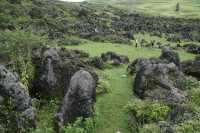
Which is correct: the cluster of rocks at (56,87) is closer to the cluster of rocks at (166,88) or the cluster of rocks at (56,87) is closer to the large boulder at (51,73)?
the large boulder at (51,73)

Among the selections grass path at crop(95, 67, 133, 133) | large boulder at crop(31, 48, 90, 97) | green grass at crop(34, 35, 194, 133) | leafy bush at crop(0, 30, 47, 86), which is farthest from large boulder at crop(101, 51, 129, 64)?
large boulder at crop(31, 48, 90, 97)

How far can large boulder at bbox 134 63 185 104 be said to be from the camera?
2608 cm

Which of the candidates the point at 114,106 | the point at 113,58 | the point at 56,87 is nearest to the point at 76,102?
the point at 56,87

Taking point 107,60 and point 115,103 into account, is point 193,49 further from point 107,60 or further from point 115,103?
point 115,103

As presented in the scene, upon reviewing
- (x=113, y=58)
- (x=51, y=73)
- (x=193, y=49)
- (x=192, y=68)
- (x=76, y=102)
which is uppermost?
(x=51, y=73)

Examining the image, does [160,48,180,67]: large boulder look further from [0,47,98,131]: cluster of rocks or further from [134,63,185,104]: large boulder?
[0,47,98,131]: cluster of rocks

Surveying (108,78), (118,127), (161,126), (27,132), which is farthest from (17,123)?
(108,78)

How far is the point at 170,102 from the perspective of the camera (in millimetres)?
25172

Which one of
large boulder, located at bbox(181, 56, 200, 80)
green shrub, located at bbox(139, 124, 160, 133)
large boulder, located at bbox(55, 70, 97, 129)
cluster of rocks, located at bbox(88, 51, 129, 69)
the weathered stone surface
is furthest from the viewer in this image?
cluster of rocks, located at bbox(88, 51, 129, 69)

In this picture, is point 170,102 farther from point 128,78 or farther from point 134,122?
point 128,78

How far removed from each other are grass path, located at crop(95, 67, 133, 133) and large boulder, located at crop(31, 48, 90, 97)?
264cm

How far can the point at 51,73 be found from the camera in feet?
87.7

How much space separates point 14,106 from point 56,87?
16.4ft

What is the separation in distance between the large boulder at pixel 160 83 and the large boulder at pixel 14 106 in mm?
8298
